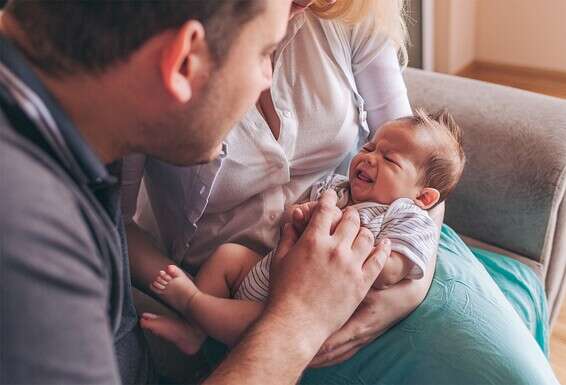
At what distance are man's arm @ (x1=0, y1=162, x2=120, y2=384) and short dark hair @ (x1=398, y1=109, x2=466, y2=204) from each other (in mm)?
750

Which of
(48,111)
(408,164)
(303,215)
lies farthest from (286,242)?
(48,111)

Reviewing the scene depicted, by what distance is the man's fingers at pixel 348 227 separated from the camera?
3.29ft

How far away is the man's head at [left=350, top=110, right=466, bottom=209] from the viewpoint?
3.78 feet

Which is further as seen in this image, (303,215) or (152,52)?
(303,215)

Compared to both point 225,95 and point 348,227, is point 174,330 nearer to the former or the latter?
point 348,227

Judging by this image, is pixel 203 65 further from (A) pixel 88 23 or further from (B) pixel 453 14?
(B) pixel 453 14

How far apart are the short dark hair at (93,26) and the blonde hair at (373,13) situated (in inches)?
21.9

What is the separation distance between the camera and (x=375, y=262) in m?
0.98

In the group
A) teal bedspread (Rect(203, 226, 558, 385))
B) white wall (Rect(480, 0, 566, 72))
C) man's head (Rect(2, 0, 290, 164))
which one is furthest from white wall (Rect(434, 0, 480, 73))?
man's head (Rect(2, 0, 290, 164))

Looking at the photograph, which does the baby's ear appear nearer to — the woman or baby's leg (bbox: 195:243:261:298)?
the woman

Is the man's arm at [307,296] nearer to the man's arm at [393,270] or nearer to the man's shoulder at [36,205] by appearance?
the man's arm at [393,270]

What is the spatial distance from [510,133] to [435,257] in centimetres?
37

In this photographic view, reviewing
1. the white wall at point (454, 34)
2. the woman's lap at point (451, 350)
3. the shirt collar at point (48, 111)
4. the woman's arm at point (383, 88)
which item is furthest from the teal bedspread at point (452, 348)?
the white wall at point (454, 34)

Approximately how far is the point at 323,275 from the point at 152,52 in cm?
46
